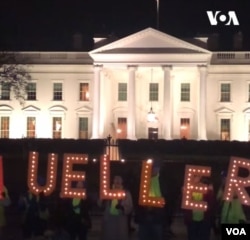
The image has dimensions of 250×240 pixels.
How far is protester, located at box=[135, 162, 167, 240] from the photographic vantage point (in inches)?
671

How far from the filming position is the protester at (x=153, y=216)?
671 inches

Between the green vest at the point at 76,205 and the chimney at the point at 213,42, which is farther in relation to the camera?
the chimney at the point at 213,42

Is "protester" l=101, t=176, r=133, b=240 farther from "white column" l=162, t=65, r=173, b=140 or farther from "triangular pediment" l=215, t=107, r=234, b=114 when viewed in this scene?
"triangular pediment" l=215, t=107, r=234, b=114

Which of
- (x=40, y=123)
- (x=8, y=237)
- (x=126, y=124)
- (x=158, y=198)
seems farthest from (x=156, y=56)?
(x=158, y=198)

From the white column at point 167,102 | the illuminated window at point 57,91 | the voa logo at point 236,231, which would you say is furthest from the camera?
the illuminated window at point 57,91

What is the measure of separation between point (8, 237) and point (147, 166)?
6.73 m

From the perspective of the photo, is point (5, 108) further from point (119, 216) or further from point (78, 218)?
point (78, 218)

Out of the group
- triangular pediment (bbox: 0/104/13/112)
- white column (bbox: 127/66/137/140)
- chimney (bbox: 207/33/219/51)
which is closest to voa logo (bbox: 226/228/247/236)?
white column (bbox: 127/66/137/140)

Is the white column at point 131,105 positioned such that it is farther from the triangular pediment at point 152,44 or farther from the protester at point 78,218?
the protester at point 78,218

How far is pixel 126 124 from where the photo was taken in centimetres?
7400

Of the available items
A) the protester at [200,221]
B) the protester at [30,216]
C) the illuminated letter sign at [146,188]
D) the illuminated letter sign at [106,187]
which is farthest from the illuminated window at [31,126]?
the illuminated letter sign at [146,188]

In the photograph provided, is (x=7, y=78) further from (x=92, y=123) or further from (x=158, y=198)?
(x=158, y=198)

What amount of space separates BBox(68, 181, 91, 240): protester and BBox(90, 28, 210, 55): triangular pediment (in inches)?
2069

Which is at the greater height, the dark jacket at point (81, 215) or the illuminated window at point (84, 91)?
the illuminated window at point (84, 91)
